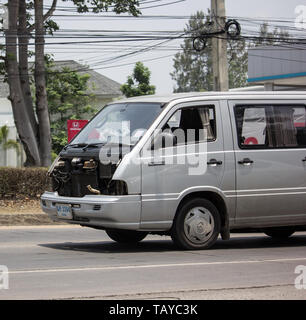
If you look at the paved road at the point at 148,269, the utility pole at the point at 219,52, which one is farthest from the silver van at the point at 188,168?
the utility pole at the point at 219,52

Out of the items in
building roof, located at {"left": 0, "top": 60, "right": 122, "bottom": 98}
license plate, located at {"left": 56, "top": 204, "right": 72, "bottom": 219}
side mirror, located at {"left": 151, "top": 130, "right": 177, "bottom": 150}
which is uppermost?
building roof, located at {"left": 0, "top": 60, "right": 122, "bottom": 98}

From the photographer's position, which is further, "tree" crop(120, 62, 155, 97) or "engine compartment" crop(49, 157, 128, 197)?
"tree" crop(120, 62, 155, 97)

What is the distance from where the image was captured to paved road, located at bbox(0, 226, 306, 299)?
23.9 ft

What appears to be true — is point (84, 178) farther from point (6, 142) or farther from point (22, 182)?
point (6, 142)

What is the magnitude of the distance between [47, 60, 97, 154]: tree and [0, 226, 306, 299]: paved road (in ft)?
125

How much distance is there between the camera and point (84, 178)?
34.1 feet

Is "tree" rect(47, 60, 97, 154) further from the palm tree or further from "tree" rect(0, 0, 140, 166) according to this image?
"tree" rect(0, 0, 140, 166)

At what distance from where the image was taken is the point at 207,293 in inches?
286

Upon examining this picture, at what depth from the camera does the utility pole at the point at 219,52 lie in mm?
22844

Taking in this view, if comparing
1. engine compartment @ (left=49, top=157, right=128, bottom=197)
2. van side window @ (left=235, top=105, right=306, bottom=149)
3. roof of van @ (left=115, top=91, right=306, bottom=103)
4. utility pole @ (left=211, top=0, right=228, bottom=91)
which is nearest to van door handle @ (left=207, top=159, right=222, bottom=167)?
van side window @ (left=235, top=105, right=306, bottom=149)

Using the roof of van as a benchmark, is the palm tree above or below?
above

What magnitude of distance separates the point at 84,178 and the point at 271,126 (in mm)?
2873
